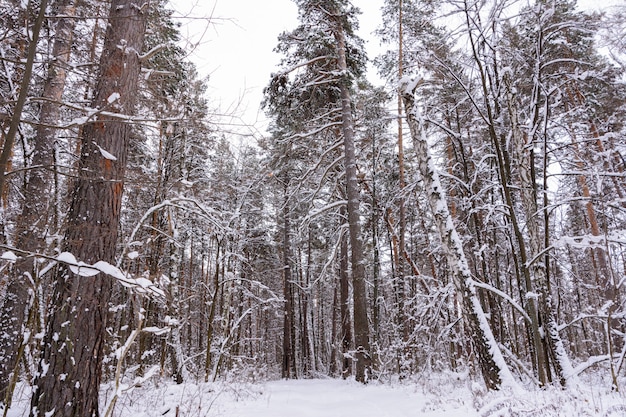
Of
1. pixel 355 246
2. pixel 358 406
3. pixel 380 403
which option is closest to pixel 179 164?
pixel 355 246

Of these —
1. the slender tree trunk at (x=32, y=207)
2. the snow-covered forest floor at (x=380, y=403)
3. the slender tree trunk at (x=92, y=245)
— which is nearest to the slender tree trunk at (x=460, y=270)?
the snow-covered forest floor at (x=380, y=403)

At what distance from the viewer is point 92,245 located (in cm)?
363

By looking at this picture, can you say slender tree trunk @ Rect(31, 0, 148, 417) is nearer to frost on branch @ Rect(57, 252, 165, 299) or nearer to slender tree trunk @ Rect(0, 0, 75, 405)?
frost on branch @ Rect(57, 252, 165, 299)

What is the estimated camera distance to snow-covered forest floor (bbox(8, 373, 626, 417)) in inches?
132

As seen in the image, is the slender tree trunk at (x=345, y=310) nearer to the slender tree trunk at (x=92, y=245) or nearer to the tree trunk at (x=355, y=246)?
the tree trunk at (x=355, y=246)

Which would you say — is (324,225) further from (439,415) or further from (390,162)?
(439,415)

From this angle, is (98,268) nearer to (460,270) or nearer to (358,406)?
(460,270)

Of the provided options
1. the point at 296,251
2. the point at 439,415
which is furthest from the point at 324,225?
the point at 439,415

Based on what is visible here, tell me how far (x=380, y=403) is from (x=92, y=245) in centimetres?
524

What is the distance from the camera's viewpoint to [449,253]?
17.1 ft

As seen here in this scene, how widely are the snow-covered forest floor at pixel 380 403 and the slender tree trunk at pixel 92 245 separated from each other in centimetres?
81

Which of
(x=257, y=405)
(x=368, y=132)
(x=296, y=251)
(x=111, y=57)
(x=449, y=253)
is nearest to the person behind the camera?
(x=111, y=57)

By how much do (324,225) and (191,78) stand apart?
13276 mm

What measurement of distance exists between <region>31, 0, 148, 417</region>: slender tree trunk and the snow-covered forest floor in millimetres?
813
